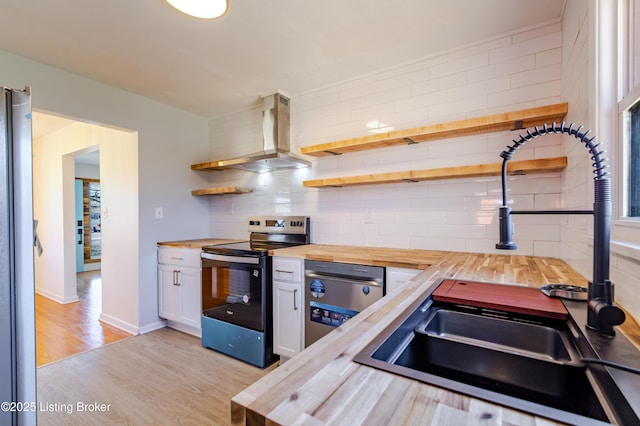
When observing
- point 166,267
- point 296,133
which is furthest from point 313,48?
point 166,267

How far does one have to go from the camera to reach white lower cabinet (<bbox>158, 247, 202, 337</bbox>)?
2826 mm

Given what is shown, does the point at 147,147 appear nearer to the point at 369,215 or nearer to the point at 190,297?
the point at 190,297

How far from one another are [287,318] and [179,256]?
1.40m

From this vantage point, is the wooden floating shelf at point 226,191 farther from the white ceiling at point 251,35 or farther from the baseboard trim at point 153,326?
the baseboard trim at point 153,326

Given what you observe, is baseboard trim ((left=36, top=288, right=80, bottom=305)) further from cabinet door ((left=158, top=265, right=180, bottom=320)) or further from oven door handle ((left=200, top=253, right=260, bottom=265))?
oven door handle ((left=200, top=253, right=260, bottom=265))

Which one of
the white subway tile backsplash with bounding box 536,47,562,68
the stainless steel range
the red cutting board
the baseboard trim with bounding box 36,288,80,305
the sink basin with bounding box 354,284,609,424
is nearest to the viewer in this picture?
the sink basin with bounding box 354,284,609,424

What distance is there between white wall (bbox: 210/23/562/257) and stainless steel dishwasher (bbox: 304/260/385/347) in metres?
0.65

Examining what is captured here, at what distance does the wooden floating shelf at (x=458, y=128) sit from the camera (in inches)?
67.7

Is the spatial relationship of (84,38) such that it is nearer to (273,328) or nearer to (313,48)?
(313,48)

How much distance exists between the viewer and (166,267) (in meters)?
3.07

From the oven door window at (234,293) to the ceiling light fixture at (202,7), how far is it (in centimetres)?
168

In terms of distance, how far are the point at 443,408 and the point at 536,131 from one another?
82 cm

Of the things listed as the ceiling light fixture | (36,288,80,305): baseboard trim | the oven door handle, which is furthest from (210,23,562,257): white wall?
(36,288,80,305): baseboard trim

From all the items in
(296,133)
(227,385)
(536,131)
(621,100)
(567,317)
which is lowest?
(227,385)
